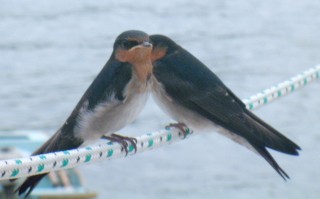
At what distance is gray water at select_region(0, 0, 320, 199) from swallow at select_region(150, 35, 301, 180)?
7.40 meters

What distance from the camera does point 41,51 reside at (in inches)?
695

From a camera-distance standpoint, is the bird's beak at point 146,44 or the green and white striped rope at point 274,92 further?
the green and white striped rope at point 274,92

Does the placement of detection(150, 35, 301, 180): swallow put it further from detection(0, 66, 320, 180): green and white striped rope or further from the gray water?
the gray water

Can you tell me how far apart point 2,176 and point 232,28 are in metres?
15.9

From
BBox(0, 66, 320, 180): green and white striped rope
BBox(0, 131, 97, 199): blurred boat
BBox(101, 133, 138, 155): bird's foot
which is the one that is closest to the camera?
BBox(0, 66, 320, 180): green and white striped rope

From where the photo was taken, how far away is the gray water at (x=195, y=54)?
12539 mm

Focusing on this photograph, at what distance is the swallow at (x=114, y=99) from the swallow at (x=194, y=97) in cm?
30

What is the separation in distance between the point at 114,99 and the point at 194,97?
600 millimetres

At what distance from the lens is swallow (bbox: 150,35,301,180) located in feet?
15.3

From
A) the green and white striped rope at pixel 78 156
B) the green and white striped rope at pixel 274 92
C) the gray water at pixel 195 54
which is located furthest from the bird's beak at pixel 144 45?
the gray water at pixel 195 54

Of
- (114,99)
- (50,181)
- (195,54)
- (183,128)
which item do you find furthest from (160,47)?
(195,54)

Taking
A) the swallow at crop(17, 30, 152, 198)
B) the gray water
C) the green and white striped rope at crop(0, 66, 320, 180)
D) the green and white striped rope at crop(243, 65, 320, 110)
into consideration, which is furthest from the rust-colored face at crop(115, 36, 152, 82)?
the gray water

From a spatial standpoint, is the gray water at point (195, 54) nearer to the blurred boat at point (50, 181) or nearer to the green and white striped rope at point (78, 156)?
the blurred boat at point (50, 181)

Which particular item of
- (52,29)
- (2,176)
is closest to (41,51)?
(52,29)
